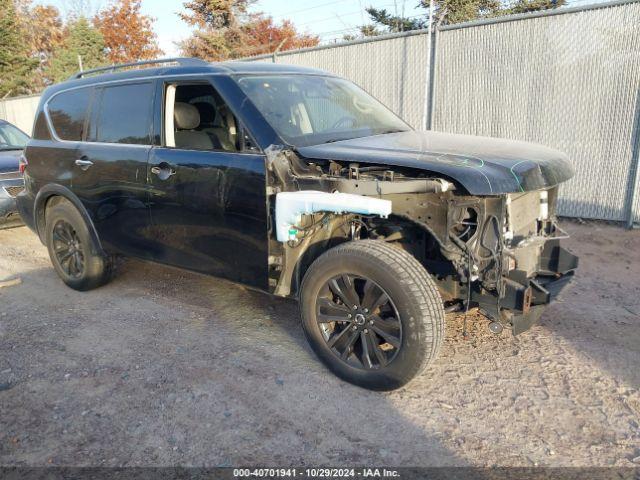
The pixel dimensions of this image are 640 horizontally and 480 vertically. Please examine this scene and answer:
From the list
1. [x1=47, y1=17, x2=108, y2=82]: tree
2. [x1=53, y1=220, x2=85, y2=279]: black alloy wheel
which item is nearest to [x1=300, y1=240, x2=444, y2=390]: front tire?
[x1=53, y1=220, x2=85, y2=279]: black alloy wheel

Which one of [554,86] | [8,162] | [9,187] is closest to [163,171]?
[9,187]

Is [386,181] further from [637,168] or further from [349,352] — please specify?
[637,168]

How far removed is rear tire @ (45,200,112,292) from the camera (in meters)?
4.94

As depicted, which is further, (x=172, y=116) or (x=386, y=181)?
(x=172, y=116)

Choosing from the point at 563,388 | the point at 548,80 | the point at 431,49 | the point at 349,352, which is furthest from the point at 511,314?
the point at 431,49

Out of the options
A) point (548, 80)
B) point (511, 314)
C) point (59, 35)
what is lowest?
point (511, 314)

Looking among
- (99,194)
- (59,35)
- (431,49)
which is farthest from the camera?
(59,35)

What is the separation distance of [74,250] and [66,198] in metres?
0.50

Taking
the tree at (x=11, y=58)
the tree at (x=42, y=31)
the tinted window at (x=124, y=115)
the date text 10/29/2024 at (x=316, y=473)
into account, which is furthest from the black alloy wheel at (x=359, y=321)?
the tree at (x=42, y=31)

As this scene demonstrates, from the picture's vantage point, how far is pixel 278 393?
3.31 meters

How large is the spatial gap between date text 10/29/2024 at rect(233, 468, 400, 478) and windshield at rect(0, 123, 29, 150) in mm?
7834

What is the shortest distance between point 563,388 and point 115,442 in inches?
104

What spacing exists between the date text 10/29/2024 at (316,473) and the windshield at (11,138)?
7.83 metres

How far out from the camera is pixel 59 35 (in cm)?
3988
